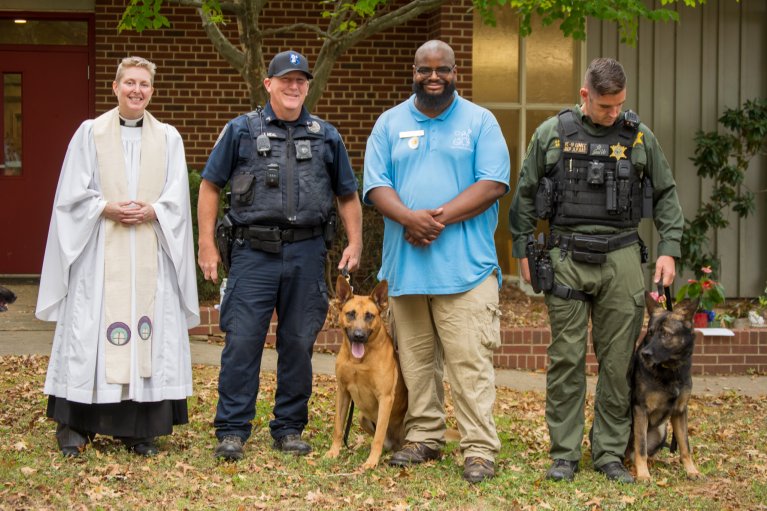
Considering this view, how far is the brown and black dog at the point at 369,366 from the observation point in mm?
5895

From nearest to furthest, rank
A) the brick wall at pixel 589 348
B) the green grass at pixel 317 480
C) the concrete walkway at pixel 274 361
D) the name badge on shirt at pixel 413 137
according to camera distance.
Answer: the green grass at pixel 317 480, the name badge on shirt at pixel 413 137, the concrete walkway at pixel 274 361, the brick wall at pixel 589 348

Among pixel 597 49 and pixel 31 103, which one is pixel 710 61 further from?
pixel 31 103

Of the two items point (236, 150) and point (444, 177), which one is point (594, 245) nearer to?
point (444, 177)

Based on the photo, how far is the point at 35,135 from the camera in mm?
12094

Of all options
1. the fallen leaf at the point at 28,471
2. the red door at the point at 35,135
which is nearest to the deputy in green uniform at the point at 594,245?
the fallen leaf at the point at 28,471

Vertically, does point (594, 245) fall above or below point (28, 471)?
above

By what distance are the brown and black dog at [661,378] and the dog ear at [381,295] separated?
1.38 m

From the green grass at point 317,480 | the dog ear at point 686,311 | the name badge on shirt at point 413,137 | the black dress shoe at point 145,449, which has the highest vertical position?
the name badge on shirt at point 413,137

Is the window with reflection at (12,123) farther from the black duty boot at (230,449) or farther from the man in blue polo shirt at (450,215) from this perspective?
the man in blue polo shirt at (450,215)

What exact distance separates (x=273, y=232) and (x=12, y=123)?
23.9ft

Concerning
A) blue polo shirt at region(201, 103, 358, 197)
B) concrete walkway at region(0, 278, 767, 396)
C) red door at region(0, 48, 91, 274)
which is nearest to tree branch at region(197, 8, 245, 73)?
concrete walkway at region(0, 278, 767, 396)

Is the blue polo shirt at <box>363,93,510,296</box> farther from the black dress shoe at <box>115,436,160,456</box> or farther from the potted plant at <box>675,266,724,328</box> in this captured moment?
the potted plant at <box>675,266,724,328</box>

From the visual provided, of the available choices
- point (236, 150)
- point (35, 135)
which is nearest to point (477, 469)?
point (236, 150)

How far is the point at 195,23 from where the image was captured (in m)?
11.8
